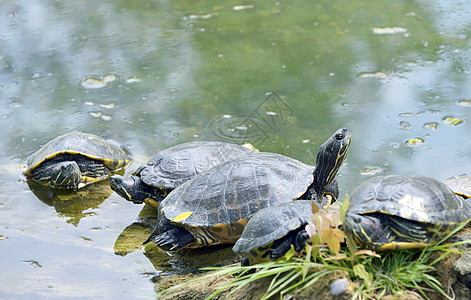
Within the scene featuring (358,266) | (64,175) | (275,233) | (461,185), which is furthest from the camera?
(64,175)

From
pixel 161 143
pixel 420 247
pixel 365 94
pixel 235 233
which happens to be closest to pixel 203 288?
pixel 235 233

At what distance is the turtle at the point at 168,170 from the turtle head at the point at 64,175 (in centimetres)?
63

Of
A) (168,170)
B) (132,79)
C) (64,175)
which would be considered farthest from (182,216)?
(132,79)

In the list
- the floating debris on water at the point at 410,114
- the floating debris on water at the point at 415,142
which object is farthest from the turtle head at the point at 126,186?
the floating debris on water at the point at 410,114

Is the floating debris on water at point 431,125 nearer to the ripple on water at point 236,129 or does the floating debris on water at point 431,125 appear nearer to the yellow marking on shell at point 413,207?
the ripple on water at point 236,129

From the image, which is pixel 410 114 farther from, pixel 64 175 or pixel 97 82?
A: pixel 97 82

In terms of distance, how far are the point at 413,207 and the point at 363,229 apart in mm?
322

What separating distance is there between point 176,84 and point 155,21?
2372mm

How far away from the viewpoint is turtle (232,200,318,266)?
2949 mm

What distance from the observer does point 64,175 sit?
505 centimetres

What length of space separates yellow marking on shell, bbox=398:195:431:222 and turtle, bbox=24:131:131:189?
326cm

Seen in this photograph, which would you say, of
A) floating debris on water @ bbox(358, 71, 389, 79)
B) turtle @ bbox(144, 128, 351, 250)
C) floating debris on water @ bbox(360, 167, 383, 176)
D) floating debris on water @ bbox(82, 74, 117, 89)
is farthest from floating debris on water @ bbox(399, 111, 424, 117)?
floating debris on water @ bbox(82, 74, 117, 89)

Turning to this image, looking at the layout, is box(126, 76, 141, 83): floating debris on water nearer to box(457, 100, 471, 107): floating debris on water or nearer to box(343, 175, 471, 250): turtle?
box(457, 100, 471, 107): floating debris on water

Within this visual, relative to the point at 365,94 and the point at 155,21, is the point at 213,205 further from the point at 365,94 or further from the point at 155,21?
the point at 155,21
